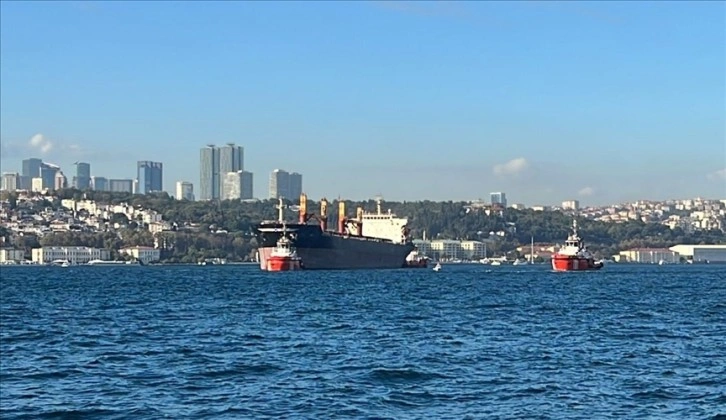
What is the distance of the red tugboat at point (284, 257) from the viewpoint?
112m

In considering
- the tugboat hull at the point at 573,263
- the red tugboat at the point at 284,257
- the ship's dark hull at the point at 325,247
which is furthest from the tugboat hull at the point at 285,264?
the tugboat hull at the point at 573,263

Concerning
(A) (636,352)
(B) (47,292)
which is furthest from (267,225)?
(A) (636,352)

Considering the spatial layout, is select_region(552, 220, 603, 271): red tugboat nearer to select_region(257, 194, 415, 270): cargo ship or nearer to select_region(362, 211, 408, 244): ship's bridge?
select_region(257, 194, 415, 270): cargo ship

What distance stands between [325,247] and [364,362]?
89972 mm

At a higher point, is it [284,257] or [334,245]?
[334,245]

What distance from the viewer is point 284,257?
4432 inches

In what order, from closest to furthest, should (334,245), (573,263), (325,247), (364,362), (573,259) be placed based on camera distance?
1. (364,362)
2. (325,247)
3. (573,259)
4. (573,263)
5. (334,245)

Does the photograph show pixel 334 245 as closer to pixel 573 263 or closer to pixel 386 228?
pixel 573 263

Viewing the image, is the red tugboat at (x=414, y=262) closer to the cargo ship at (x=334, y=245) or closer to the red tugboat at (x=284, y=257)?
the cargo ship at (x=334, y=245)

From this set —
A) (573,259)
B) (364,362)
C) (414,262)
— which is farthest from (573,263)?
(364,362)

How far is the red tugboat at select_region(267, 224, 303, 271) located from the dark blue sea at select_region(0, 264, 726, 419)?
2433 inches

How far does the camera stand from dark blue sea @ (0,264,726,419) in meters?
22.1

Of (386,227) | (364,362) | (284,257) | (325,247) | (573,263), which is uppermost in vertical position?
(386,227)

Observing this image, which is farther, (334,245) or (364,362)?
(334,245)
